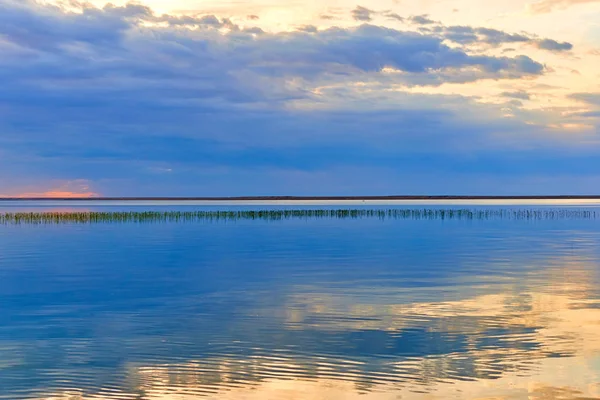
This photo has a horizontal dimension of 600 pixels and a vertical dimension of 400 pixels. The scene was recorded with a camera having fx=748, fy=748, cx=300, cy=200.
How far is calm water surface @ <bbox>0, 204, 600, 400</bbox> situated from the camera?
1217 cm

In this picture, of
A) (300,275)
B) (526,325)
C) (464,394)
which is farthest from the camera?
(300,275)

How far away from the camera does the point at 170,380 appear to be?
1245 centimetres

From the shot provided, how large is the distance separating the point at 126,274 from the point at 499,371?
1920 centimetres

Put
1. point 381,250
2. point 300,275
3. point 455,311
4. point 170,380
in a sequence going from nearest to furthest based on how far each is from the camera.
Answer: point 170,380 → point 455,311 → point 300,275 → point 381,250

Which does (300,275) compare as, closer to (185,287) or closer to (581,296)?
(185,287)

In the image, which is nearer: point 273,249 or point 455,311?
point 455,311

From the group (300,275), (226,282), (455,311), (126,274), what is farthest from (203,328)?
(126,274)

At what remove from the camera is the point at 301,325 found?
56.3ft

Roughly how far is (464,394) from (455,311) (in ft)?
25.2

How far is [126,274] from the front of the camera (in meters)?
29.1

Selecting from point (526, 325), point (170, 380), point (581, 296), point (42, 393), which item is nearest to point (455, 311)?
point (526, 325)

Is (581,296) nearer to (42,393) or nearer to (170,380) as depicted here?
(170,380)

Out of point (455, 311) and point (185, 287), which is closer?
point (455, 311)

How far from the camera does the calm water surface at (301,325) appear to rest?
12.2 metres
